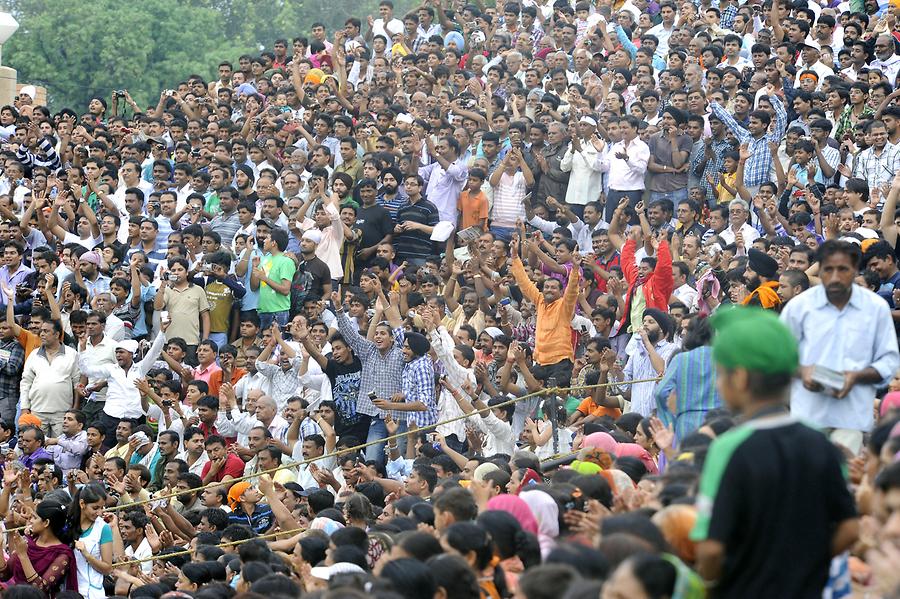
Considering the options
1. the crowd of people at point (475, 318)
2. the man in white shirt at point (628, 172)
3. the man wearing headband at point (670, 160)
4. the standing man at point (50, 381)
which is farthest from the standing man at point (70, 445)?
the man wearing headband at point (670, 160)

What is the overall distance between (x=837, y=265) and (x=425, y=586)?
236 centimetres

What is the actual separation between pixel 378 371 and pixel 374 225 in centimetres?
290

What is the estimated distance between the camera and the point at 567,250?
13.2 metres

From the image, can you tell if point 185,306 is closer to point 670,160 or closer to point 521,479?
point 670,160

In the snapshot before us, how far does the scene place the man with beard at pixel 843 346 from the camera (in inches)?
253

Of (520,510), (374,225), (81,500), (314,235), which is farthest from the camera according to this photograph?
(374,225)

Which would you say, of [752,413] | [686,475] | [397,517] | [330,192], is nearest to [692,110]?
[330,192]

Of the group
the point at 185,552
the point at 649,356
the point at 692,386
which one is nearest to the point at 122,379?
the point at 185,552

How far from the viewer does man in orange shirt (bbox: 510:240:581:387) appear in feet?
38.8

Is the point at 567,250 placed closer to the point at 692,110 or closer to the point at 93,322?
the point at 692,110

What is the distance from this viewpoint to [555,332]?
471 inches

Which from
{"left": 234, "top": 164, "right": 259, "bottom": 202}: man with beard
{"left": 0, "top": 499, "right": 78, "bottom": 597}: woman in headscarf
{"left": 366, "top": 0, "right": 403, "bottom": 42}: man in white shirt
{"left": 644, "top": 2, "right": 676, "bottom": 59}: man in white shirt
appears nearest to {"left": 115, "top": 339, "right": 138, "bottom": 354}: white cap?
{"left": 234, "top": 164, "right": 259, "bottom": 202}: man with beard

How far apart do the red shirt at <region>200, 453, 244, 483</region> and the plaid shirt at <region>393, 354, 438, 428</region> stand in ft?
4.77

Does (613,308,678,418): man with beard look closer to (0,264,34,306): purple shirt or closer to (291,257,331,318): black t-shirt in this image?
(291,257,331,318): black t-shirt
